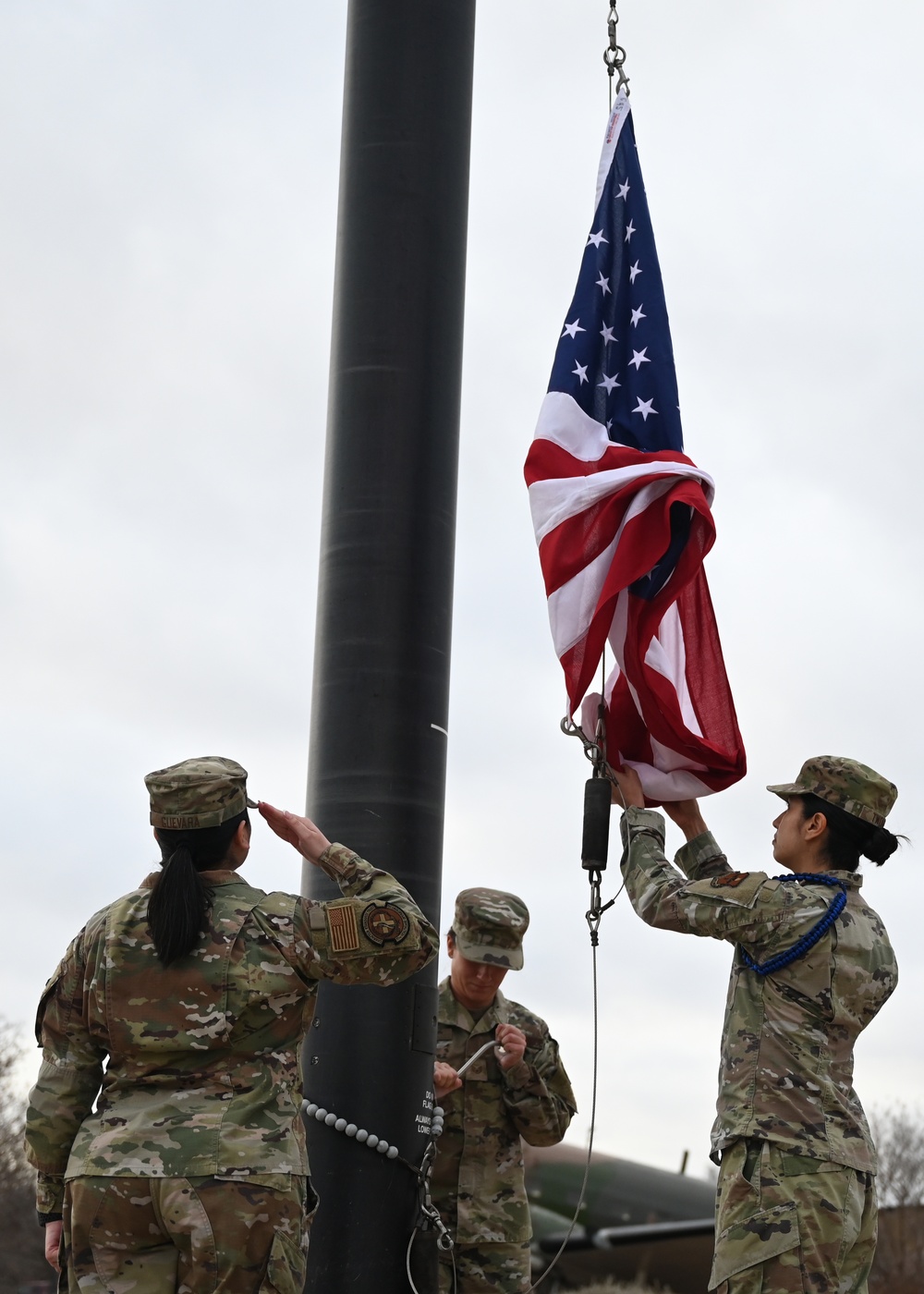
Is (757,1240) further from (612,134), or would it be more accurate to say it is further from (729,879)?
(612,134)

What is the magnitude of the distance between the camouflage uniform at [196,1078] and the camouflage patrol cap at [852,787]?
4.24 feet

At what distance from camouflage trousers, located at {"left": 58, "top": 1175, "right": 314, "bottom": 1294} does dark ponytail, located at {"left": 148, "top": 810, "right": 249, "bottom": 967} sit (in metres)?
0.58

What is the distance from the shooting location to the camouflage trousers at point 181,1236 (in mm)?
4004

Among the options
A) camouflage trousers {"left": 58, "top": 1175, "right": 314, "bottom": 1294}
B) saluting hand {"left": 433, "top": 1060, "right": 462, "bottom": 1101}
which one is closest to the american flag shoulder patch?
A: camouflage trousers {"left": 58, "top": 1175, "right": 314, "bottom": 1294}

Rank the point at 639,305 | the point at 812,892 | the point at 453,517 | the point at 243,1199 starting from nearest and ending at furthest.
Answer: the point at 243,1199 → the point at 812,892 → the point at 453,517 → the point at 639,305

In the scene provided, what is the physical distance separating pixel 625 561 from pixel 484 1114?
2.19 m

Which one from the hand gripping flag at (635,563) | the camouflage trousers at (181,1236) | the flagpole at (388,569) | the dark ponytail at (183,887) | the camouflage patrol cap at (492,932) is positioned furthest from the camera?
the camouflage patrol cap at (492,932)

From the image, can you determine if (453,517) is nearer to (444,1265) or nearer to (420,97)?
(420,97)

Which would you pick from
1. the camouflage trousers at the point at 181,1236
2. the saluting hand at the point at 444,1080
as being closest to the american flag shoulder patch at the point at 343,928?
the camouflage trousers at the point at 181,1236

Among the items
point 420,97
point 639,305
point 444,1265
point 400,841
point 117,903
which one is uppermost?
point 420,97

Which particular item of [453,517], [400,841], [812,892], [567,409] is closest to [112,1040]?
[400,841]

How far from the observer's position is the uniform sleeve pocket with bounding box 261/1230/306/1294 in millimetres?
4035

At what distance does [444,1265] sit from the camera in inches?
230

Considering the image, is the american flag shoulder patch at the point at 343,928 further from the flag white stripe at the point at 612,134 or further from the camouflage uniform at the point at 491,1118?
the flag white stripe at the point at 612,134
